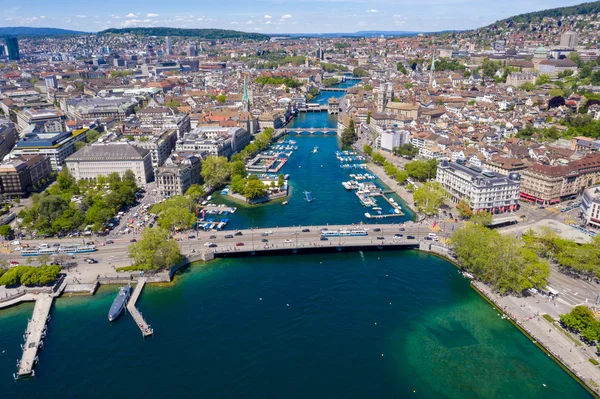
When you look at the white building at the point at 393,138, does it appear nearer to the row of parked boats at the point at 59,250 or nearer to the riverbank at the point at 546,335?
the riverbank at the point at 546,335

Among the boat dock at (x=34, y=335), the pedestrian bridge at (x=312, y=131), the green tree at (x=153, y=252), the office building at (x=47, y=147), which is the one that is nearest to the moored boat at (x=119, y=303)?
the green tree at (x=153, y=252)

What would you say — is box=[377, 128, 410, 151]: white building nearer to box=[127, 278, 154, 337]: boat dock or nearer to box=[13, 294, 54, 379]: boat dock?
box=[127, 278, 154, 337]: boat dock

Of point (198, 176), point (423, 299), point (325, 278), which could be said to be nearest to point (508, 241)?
point (423, 299)

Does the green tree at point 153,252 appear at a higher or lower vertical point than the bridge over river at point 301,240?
higher

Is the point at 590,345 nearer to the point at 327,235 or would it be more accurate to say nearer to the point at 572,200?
the point at 327,235

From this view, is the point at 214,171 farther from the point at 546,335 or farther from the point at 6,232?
the point at 546,335

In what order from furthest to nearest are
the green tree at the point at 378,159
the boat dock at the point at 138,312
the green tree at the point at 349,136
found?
1. the green tree at the point at 349,136
2. the green tree at the point at 378,159
3. the boat dock at the point at 138,312

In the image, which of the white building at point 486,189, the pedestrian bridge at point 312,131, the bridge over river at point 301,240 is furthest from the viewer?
the pedestrian bridge at point 312,131

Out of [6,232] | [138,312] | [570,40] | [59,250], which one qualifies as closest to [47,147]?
[6,232]
